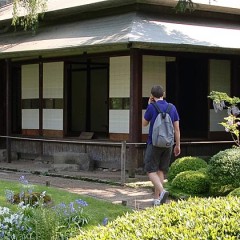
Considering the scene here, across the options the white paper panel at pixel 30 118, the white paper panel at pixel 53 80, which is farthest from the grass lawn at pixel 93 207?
the white paper panel at pixel 30 118

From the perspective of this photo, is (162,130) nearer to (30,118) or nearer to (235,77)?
(235,77)

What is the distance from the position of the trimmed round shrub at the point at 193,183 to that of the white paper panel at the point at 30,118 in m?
7.90

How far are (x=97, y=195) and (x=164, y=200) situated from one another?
2.02m

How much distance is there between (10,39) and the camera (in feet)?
58.6

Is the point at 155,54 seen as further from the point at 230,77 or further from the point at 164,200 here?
the point at 164,200

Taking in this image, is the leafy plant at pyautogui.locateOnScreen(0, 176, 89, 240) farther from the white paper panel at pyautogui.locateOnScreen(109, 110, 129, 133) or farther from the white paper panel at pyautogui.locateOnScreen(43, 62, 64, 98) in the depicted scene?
the white paper panel at pyautogui.locateOnScreen(43, 62, 64, 98)

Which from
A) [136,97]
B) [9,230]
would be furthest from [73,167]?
[9,230]

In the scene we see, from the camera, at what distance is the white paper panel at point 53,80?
16594 mm

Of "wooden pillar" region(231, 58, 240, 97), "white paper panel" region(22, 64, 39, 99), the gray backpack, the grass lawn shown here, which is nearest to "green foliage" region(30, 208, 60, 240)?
the grass lawn

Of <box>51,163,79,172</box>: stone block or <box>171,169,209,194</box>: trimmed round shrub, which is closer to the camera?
<box>171,169,209,194</box>: trimmed round shrub

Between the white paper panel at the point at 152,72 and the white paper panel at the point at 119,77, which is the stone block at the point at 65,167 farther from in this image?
the white paper panel at the point at 152,72

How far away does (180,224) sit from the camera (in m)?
4.05

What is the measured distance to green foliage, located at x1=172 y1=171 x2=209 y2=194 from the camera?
33.7ft

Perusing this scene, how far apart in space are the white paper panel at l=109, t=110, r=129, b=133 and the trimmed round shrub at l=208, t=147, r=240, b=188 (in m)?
4.93
